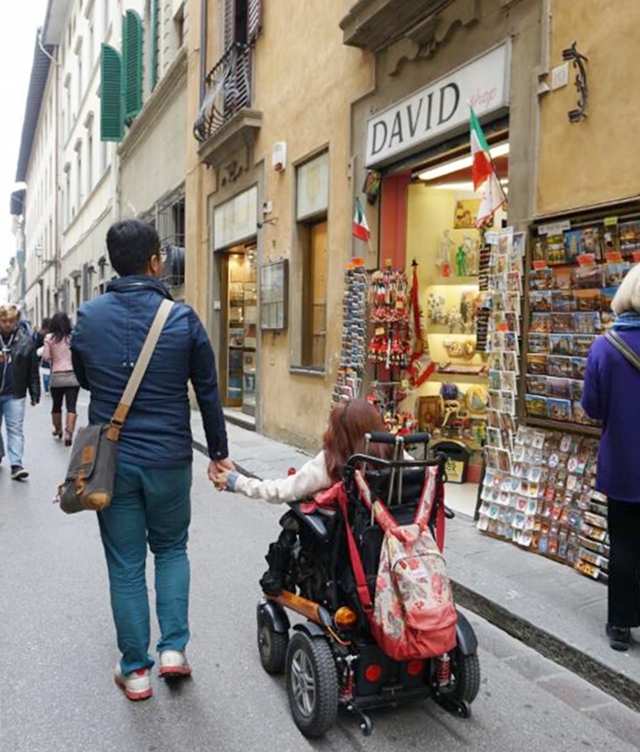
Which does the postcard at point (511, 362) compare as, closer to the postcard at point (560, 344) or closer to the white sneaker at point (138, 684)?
the postcard at point (560, 344)

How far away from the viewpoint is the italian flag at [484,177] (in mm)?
5332

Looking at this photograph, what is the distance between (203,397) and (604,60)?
3.27 m

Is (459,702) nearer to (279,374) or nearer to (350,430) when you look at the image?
(350,430)

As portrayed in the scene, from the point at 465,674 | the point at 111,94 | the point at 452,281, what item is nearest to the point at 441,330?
the point at 452,281

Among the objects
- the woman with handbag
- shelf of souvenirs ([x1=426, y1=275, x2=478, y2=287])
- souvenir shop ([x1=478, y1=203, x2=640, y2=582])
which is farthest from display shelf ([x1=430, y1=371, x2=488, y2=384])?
the woman with handbag

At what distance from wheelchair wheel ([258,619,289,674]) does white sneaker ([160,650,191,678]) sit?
37 centimetres

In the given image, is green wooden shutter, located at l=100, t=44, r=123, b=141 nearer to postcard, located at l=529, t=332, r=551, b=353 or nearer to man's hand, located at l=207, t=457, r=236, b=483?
postcard, located at l=529, t=332, r=551, b=353

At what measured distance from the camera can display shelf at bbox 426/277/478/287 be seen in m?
7.20

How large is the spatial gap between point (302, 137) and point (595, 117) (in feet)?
16.8

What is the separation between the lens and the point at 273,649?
3281mm

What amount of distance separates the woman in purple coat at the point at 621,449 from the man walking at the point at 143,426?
5.93ft

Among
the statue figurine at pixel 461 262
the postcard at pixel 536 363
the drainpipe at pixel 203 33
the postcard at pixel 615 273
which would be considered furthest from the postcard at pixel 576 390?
the drainpipe at pixel 203 33

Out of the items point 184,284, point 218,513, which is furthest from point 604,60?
point 184,284

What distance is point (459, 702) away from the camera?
293cm
